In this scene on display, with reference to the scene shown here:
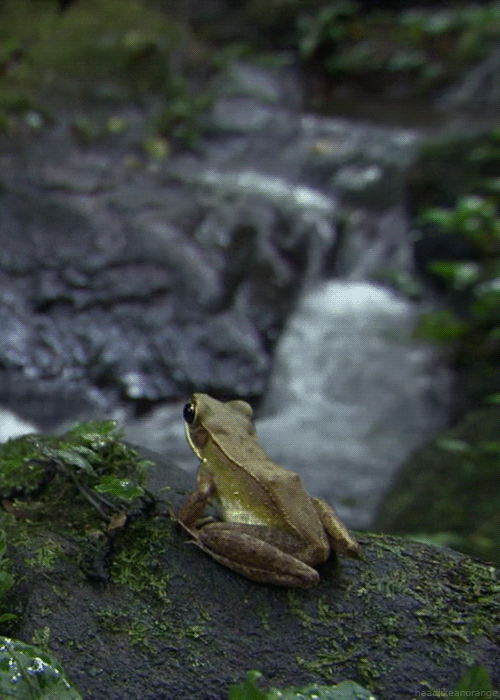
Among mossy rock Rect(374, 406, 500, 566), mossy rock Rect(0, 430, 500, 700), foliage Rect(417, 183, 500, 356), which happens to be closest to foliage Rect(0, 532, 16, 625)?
mossy rock Rect(0, 430, 500, 700)

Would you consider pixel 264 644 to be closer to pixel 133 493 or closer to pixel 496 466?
pixel 133 493

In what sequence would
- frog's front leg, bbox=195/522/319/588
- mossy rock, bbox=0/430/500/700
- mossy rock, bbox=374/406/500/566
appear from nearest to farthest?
mossy rock, bbox=0/430/500/700 → frog's front leg, bbox=195/522/319/588 → mossy rock, bbox=374/406/500/566

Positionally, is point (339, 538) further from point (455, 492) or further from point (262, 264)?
point (262, 264)

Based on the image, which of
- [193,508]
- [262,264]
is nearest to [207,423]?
[193,508]

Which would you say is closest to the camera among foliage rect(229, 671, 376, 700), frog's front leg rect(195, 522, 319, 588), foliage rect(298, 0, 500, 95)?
foliage rect(229, 671, 376, 700)

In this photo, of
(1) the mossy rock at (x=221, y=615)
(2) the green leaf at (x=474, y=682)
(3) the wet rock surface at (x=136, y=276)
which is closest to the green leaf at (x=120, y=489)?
(1) the mossy rock at (x=221, y=615)

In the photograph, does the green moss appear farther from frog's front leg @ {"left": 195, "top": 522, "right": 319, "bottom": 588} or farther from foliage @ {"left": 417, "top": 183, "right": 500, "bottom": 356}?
frog's front leg @ {"left": 195, "top": 522, "right": 319, "bottom": 588}

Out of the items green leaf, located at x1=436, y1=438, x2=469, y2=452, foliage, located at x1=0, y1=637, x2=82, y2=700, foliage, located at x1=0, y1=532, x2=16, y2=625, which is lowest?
foliage, located at x1=0, y1=637, x2=82, y2=700
